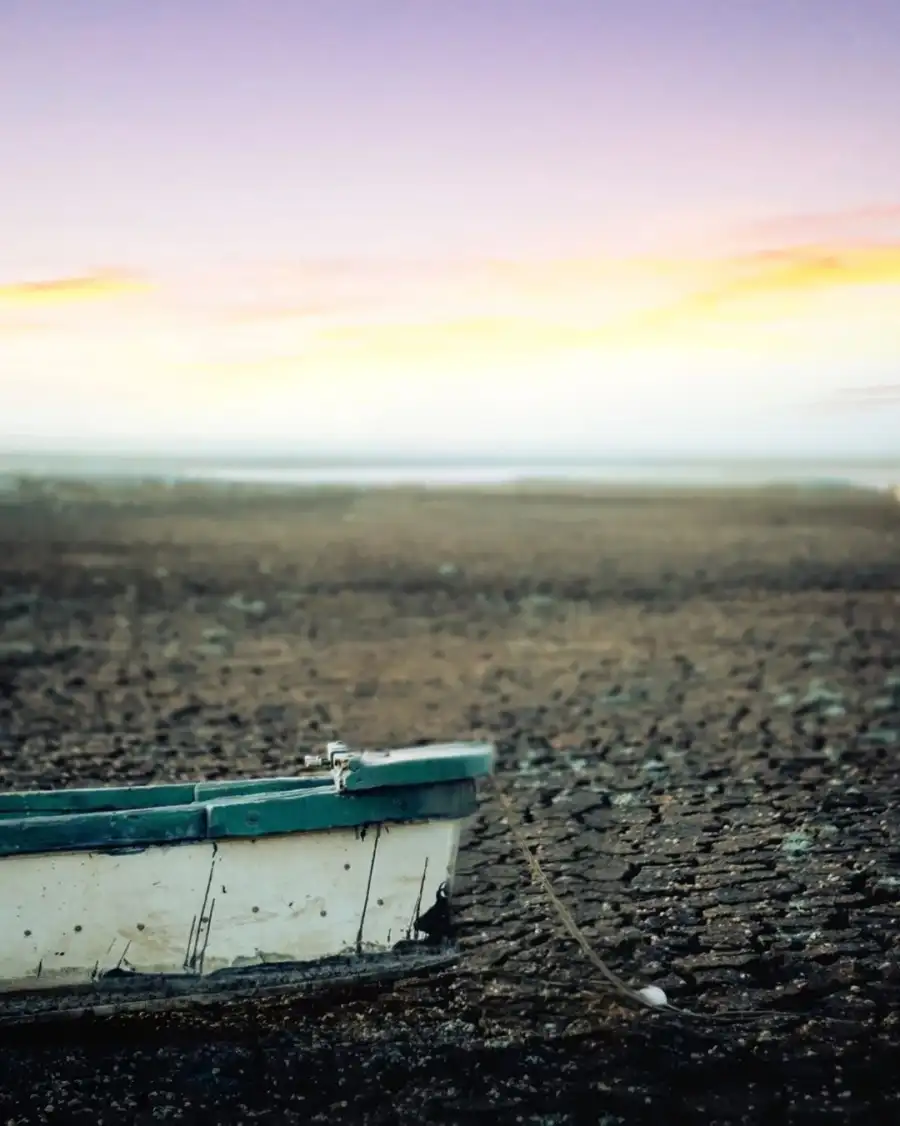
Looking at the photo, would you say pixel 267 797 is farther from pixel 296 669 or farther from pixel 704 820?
pixel 296 669

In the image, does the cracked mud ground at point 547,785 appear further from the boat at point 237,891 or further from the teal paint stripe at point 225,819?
the teal paint stripe at point 225,819

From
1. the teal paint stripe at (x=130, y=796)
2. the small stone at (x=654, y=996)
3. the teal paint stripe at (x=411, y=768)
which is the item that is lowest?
the small stone at (x=654, y=996)

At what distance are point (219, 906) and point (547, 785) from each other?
5.22 meters

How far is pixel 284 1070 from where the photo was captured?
6.46 m

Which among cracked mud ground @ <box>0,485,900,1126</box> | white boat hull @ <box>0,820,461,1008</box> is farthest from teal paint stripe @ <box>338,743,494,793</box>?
cracked mud ground @ <box>0,485,900,1126</box>

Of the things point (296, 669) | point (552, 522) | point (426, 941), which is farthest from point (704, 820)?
point (552, 522)

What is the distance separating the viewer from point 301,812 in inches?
267

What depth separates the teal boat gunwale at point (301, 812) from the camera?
258 inches

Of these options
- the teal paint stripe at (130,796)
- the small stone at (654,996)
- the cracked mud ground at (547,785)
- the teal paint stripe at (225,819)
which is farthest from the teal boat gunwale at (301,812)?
the small stone at (654,996)

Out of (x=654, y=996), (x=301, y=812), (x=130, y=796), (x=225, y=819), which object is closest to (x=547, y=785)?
(x=654, y=996)

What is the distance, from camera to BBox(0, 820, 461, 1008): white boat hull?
6.64 metres

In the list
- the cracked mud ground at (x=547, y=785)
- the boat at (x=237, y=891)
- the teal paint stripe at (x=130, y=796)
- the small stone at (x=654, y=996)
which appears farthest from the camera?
the teal paint stripe at (x=130, y=796)

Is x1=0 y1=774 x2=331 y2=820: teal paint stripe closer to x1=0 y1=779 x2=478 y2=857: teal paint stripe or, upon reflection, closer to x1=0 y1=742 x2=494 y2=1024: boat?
x1=0 y1=742 x2=494 y2=1024: boat

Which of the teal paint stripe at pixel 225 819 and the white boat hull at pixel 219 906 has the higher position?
the teal paint stripe at pixel 225 819
